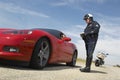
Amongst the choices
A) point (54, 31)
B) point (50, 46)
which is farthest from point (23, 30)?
point (54, 31)

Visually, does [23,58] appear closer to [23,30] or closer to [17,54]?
[17,54]

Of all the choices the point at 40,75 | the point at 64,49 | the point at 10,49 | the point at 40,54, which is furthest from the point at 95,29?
the point at 40,75

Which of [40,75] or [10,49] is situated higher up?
[10,49]

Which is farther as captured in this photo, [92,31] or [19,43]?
[92,31]

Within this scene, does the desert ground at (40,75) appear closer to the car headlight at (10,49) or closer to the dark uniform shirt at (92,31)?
the car headlight at (10,49)

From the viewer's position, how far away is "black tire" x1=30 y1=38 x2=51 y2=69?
324 inches

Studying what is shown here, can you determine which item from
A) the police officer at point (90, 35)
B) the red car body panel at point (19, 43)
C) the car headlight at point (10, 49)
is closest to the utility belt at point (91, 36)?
the police officer at point (90, 35)

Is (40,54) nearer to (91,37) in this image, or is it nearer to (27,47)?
(27,47)

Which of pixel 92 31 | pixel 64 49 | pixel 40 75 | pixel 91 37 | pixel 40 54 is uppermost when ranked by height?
pixel 92 31

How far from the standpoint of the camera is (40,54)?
8562 millimetres

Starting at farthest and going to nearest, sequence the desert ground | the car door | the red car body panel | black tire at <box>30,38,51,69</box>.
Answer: the car door
black tire at <box>30,38,51,69</box>
the red car body panel
the desert ground

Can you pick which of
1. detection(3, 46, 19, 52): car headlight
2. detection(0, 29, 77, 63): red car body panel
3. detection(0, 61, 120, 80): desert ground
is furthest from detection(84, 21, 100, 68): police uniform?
detection(3, 46, 19, 52): car headlight

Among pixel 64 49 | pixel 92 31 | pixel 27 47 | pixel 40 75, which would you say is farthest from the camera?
pixel 64 49

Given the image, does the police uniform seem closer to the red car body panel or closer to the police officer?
the police officer
